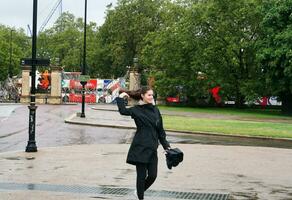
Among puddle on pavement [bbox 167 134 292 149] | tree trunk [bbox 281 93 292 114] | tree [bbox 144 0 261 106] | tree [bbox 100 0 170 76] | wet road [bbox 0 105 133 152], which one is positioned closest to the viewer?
wet road [bbox 0 105 133 152]

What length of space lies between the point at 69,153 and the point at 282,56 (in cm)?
3032

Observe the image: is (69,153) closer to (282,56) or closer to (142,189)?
(142,189)

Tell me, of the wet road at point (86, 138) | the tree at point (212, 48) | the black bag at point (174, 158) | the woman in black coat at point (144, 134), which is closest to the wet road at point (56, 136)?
the wet road at point (86, 138)

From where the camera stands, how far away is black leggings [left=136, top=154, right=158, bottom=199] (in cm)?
752

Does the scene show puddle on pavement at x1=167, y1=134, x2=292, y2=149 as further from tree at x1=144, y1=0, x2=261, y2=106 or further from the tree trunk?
tree at x1=144, y1=0, x2=261, y2=106

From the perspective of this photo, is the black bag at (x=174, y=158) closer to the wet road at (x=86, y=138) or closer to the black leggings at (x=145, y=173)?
the black leggings at (x=145, y=173)

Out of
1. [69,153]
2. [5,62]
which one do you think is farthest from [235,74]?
[5,62]

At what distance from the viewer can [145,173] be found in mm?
7574

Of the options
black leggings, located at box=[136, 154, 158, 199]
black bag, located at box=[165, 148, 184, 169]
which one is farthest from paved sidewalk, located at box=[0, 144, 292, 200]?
black bag, located at box=[165, 148, 184, 169]

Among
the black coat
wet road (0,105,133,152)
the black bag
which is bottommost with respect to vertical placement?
wet road (0,105,133,152)

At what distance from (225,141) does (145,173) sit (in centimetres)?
1374

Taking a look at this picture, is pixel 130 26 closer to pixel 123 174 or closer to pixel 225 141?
pixel 225 141

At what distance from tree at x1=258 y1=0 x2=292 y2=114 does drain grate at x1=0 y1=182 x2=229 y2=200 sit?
107 ft

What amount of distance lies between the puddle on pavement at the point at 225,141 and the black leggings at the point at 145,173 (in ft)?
39.2
